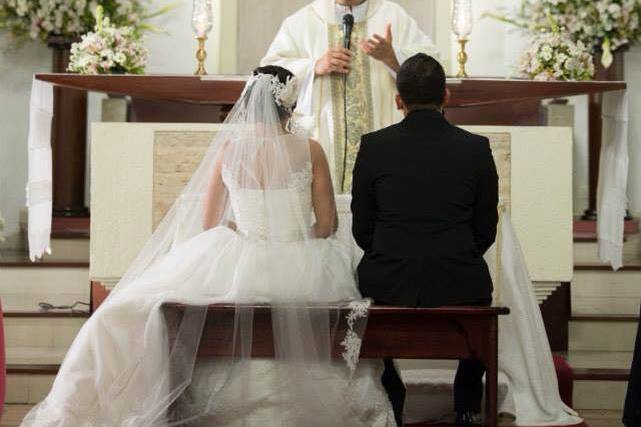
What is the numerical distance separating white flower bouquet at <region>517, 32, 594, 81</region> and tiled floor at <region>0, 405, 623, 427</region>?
6.32ft

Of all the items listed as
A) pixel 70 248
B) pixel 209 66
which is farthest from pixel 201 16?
pixel 70 248

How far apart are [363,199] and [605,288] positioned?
3133 mm

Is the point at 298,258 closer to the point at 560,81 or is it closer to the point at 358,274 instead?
the point at 358,274

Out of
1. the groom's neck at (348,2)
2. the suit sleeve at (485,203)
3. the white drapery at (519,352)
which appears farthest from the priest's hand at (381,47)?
the suit sleeve at (485,203)

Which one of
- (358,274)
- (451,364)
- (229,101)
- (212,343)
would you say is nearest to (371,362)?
(358,274)

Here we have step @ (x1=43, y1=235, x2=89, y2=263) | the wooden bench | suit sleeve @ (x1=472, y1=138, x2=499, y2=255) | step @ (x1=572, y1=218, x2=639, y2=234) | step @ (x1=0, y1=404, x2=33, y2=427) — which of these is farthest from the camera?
step @ (x1=572, y1=218, x2=639, y2=234)

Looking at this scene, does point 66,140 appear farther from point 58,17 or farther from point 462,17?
point 462,17

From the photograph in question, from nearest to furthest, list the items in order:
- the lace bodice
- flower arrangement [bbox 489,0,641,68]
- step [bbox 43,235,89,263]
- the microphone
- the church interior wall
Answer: the lace bodice → the microphone → step [bbox 43,235,89,263] → flower arrangement [bbox 489,0,641,68] → the church interior wall

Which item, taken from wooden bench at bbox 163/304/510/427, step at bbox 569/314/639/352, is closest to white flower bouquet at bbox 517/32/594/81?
step at bbox 569/314/639/352

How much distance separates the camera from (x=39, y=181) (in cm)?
611

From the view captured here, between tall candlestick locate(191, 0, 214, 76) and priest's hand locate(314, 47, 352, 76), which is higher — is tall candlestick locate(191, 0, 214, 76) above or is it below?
above

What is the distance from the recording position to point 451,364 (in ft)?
19.1

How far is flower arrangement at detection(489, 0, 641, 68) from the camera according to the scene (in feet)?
25.5

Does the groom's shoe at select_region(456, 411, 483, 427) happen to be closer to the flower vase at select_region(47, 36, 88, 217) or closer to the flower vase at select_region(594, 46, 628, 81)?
the flower vase at select_region(594, 46, 628, 81)
